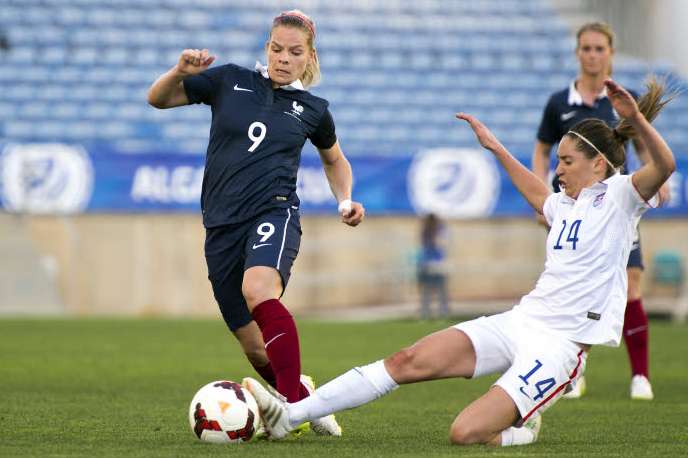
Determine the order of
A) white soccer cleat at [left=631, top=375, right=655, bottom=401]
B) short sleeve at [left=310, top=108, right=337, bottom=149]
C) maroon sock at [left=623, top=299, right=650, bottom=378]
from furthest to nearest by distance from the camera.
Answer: maroon sock at [left=623, top=299, right=650, bottom=378], white soccer cleat at [left=631, top=375, right=655, bottom=401], short sleeve at [left=310, top=108, right=337, bottom=149]

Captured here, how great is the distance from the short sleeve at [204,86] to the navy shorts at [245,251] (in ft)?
2.09

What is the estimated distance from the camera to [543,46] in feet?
76.2

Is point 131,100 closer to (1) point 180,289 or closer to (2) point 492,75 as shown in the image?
(1) point 180,289

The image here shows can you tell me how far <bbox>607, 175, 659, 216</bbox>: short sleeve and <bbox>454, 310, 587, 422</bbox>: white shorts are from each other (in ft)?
2.12

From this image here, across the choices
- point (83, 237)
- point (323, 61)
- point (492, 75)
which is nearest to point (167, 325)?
point (83, 237)

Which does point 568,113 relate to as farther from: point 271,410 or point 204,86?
point 271,410

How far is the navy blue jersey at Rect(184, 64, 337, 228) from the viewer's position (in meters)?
5.94

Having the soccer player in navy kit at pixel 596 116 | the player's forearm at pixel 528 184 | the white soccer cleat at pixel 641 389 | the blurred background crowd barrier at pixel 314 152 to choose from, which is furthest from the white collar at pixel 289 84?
the blurred background crowd barrier at pixel 314 152

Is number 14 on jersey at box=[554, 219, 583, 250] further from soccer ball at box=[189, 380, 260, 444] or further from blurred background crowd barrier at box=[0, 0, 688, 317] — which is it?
blurred background crowd barrier at box=[0, 0, 688, 317]

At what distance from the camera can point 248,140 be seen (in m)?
6.00

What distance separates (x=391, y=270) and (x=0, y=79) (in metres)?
6.94

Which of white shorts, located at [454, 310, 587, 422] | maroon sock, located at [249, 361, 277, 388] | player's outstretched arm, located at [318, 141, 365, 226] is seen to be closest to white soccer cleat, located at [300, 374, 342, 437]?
maroon sock, located at [249, 361, 277, 388]

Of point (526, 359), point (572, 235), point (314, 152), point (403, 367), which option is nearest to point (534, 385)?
point (526, 359)

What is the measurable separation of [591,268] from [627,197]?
344 mm
